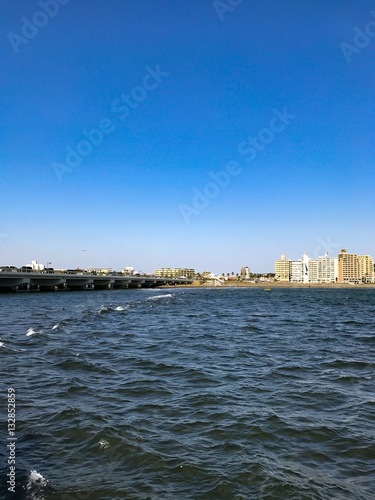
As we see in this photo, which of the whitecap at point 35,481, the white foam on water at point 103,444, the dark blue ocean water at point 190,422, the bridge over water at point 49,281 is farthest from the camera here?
the bridge over water at point 49,281

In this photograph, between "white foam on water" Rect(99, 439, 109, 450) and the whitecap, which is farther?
"white foam on water" Rect(99, 439, 109, 450)

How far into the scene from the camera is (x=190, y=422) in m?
10.2

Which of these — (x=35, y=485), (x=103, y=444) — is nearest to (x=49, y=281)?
(x=103, y=444)

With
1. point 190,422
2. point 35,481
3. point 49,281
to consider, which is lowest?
point 190,422

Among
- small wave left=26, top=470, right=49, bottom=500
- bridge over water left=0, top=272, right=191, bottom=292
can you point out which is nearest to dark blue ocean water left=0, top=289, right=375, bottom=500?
small wave left=26, top=470, right=49, bottom=500

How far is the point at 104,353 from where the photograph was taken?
2000cm

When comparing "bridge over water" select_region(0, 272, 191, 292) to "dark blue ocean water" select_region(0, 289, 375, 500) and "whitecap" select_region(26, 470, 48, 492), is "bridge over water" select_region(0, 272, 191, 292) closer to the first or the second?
"dark blue ocean water" select_region(0, 289, 375, 500)

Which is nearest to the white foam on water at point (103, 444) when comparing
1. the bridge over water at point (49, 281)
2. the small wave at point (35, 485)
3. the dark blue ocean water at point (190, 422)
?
the dark blue ocean water at point (190, 422)

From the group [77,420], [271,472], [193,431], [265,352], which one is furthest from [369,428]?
[265,352]

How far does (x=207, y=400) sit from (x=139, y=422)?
8.92 ft

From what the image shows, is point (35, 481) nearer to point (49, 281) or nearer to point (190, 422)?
point (190, 422)

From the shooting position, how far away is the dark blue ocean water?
7109 mm

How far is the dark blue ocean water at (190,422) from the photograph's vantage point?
7.11 metres

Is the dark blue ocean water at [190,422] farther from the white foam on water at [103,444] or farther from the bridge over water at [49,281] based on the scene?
the bridge over water at [49,281]
